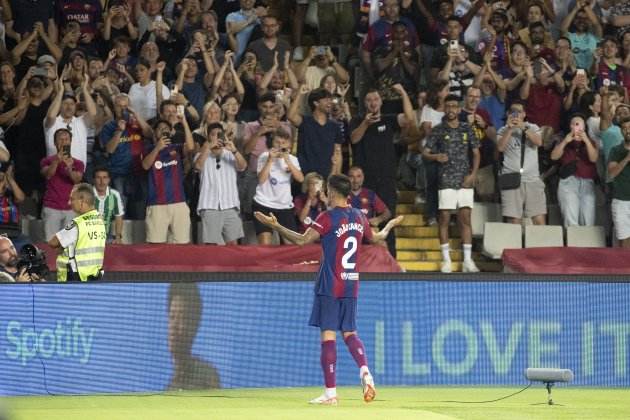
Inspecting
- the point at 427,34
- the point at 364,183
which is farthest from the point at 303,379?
the point at 427,34

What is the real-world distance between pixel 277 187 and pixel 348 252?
567 centimetres

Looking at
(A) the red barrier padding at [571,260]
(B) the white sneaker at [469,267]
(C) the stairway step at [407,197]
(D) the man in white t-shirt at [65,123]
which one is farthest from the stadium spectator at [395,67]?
(D) the man in white t-shirt at [65,123]

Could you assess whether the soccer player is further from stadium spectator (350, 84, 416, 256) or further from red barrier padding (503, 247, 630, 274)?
stadium spectator (350, 84, 416, 256)

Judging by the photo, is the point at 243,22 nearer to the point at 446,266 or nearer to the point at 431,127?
the point at 431,127

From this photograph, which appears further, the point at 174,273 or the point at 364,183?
the point at 364,183

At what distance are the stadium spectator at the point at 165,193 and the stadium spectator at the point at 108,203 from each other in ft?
1.54

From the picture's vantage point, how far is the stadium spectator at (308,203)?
1850 centimetres

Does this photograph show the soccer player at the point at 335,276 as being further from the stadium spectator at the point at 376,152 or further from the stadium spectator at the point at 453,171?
the stadium spectator at the point at 453,171

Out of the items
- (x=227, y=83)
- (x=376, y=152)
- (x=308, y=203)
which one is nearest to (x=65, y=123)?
(x=227, y=83)

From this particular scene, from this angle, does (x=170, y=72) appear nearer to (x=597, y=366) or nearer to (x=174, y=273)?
(x=174, y=273)

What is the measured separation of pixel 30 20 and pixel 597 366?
32.1 feet

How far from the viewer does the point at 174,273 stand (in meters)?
16.4

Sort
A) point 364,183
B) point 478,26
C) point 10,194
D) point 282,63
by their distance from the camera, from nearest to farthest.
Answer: point 10,194, point 364,183, point 282,63, point 478,26

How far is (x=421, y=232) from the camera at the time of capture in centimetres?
2075
